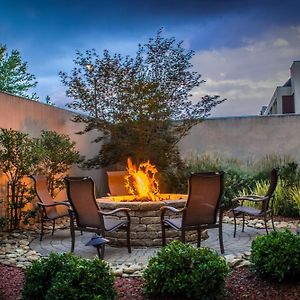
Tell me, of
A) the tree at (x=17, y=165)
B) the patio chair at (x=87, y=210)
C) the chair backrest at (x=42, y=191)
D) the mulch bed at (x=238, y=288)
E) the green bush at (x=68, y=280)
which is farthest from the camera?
the tree at (x=17, y=165)

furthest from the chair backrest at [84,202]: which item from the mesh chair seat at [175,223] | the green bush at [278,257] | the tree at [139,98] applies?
the tree at [139,98]

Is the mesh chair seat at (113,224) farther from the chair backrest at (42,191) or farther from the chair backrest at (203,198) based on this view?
the chair backrest at (42,191)

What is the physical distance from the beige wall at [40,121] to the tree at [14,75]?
6.65 metres

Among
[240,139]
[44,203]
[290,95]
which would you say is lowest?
[44,203]

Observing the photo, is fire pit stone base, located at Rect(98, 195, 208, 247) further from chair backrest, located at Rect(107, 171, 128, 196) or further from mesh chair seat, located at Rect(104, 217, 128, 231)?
chair backrest, located at Rect(107, 171, 128, 196)

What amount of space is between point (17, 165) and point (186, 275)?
4683 millimetres

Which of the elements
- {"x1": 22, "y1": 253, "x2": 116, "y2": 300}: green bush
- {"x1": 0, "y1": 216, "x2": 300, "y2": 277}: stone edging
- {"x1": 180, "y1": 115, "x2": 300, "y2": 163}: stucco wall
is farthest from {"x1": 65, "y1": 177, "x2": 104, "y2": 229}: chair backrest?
{"x1": 180, "y1": 115, "x2": 300, "y2": 163}: stucco wall

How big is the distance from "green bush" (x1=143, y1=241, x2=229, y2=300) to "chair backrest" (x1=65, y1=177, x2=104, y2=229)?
5.95 ft

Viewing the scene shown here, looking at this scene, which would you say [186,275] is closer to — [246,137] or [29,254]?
[29,254]

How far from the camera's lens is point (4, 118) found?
7730 millimetres

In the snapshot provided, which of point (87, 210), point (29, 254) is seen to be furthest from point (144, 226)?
point (29, 254)

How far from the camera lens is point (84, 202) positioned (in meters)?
5.56

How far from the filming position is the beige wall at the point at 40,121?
7.88m

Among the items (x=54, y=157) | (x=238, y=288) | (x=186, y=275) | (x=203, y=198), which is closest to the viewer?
(x=186, y=275)
